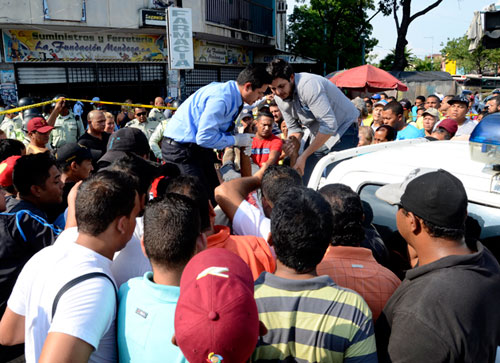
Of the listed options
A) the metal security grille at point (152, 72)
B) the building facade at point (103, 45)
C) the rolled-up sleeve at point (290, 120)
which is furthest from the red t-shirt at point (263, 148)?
the metal security grille at point (152, 72)

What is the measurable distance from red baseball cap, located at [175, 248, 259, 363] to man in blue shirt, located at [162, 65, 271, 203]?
235cm

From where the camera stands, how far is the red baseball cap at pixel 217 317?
114cm

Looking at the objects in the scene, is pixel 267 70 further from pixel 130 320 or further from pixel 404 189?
pixel 130 320

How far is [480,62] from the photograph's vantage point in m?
38.0

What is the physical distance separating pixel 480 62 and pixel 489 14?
39351 millimetres

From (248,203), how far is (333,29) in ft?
84.0

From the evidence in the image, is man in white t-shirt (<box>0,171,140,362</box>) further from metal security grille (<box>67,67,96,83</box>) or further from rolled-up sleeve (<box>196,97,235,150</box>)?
metal security grille (<box>67,67,96,83</box>)

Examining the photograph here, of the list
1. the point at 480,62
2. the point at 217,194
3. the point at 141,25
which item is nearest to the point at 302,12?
the point at 141,25

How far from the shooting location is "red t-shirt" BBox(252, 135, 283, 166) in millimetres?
5262

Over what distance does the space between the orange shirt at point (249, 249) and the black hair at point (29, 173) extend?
1.46 meters

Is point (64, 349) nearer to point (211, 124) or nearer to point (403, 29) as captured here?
point (211, 124)

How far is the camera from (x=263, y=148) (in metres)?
5.29

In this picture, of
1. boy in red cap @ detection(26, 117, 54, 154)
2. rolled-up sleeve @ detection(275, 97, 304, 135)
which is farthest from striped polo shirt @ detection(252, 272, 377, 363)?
boy in red cap @ detection(26, 117, 54, 154)

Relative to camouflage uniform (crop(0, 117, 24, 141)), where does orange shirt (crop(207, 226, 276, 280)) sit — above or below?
below
